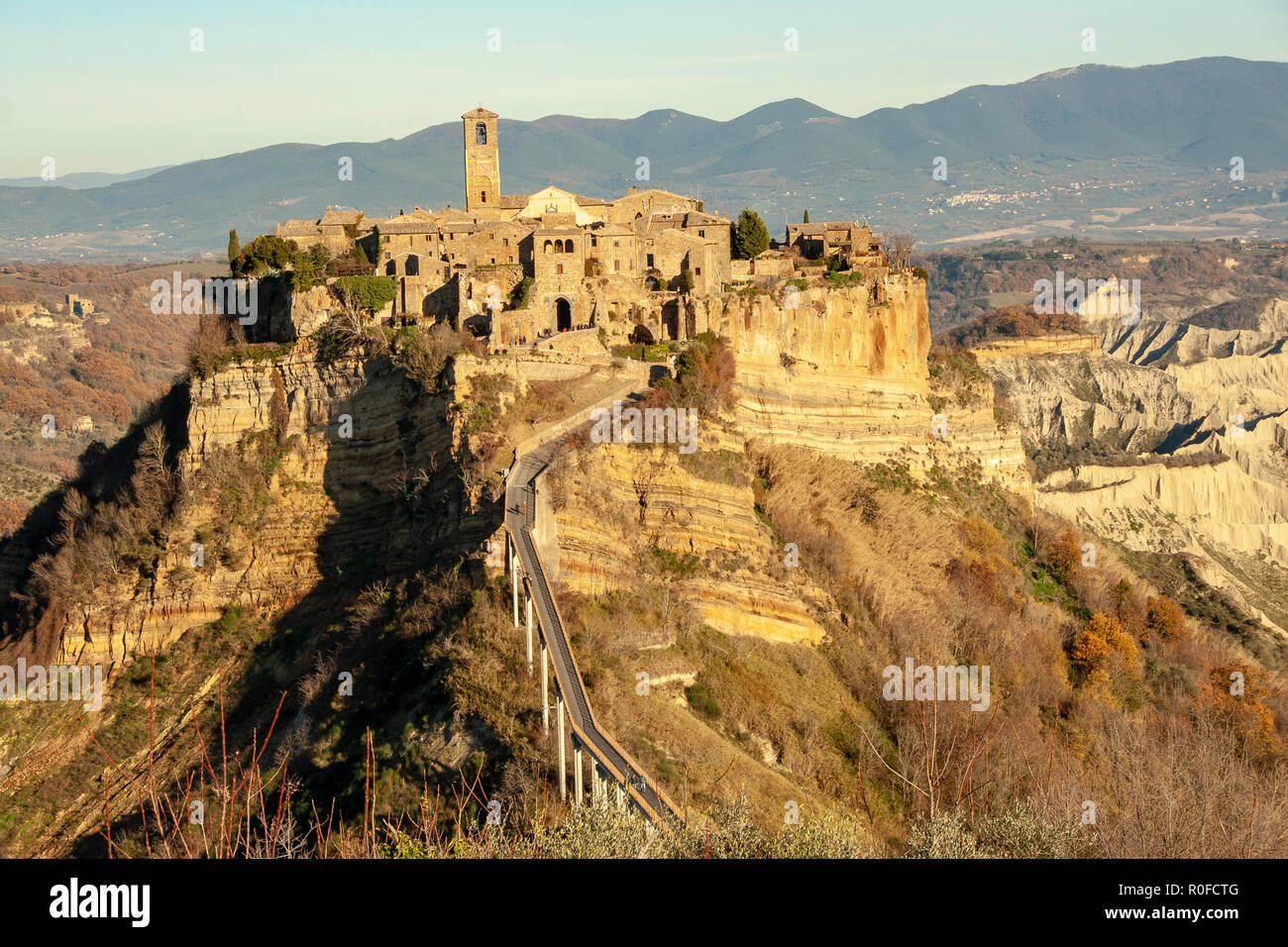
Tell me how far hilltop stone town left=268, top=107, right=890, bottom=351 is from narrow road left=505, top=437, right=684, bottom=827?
8257 mm

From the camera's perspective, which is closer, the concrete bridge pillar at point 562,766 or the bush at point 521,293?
the concrete bridge pillar at point 562,766

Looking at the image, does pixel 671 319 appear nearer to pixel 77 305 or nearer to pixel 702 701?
pixel 702 701

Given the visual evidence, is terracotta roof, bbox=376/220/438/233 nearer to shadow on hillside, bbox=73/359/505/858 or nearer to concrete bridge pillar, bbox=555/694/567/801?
shadow on hillside, bbox=73/359/505/858

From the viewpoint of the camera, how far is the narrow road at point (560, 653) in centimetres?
1711

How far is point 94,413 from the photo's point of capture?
106188 millimetres

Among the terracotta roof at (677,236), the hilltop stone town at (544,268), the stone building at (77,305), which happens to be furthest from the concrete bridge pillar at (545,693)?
the stone building at (77,305)

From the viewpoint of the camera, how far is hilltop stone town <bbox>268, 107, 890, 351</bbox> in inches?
1463

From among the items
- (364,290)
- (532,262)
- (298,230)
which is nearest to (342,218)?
(298,230)

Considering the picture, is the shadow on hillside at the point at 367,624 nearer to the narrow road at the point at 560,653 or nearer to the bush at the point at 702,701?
the narrow road at the point at 560,653

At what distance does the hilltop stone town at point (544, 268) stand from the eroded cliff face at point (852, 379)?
186 centimetres

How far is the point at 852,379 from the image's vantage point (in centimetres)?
4309

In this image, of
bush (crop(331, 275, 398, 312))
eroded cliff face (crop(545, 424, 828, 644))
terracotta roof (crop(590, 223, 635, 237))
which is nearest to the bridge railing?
eroded cliff face (crop(545, 424, 828, 644))
